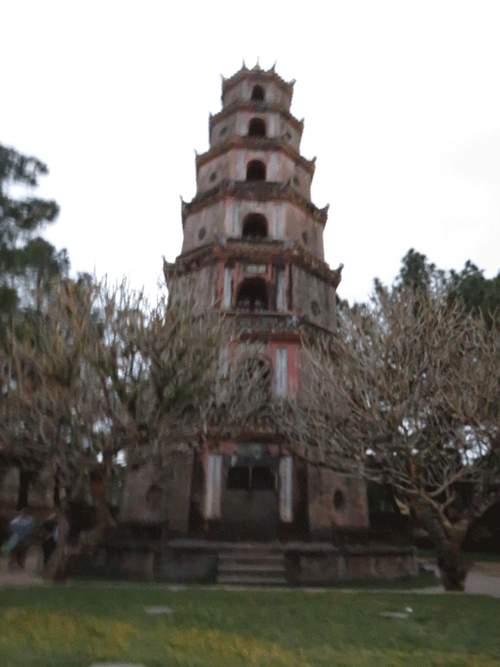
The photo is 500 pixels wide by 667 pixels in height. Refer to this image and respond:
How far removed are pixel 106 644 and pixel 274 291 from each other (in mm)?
15205

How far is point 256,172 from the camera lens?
2423cm

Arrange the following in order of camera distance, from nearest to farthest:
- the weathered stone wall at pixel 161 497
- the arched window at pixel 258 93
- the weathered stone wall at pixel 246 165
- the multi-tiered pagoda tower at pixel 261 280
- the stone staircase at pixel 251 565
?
the stone staircase at pixel 251 565 < the weathered stone wall at pixel 161 497 < the multi-tiered pagoda tower at pixel 261 280 < the weathered stone wall at pixel 246 165 < the arched window at pixel 258 93

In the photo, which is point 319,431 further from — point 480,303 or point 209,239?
point 480,303

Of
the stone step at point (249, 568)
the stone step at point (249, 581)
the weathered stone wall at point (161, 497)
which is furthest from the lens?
the weathered stone wall at point (161, 497)

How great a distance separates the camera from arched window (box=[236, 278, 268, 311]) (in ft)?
68.0

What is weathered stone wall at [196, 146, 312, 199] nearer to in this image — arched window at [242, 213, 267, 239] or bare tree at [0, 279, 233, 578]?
arched window at [242, 213, 267, 239]

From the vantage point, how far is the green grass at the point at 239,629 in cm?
533

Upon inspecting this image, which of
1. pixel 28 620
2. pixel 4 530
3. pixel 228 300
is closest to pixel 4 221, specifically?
pixel 228 300

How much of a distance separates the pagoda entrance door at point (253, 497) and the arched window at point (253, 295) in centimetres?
621

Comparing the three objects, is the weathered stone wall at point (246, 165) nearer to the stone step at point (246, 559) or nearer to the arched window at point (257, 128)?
the arched window at point (257, 128)

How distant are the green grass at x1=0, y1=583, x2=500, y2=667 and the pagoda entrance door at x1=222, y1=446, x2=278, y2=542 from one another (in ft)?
24.5

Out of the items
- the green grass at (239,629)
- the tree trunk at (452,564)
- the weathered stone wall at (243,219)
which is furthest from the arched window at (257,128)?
the green grass at (239,629)

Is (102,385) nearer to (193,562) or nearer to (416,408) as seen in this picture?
(416,408)

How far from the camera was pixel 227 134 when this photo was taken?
24531 millimetres
